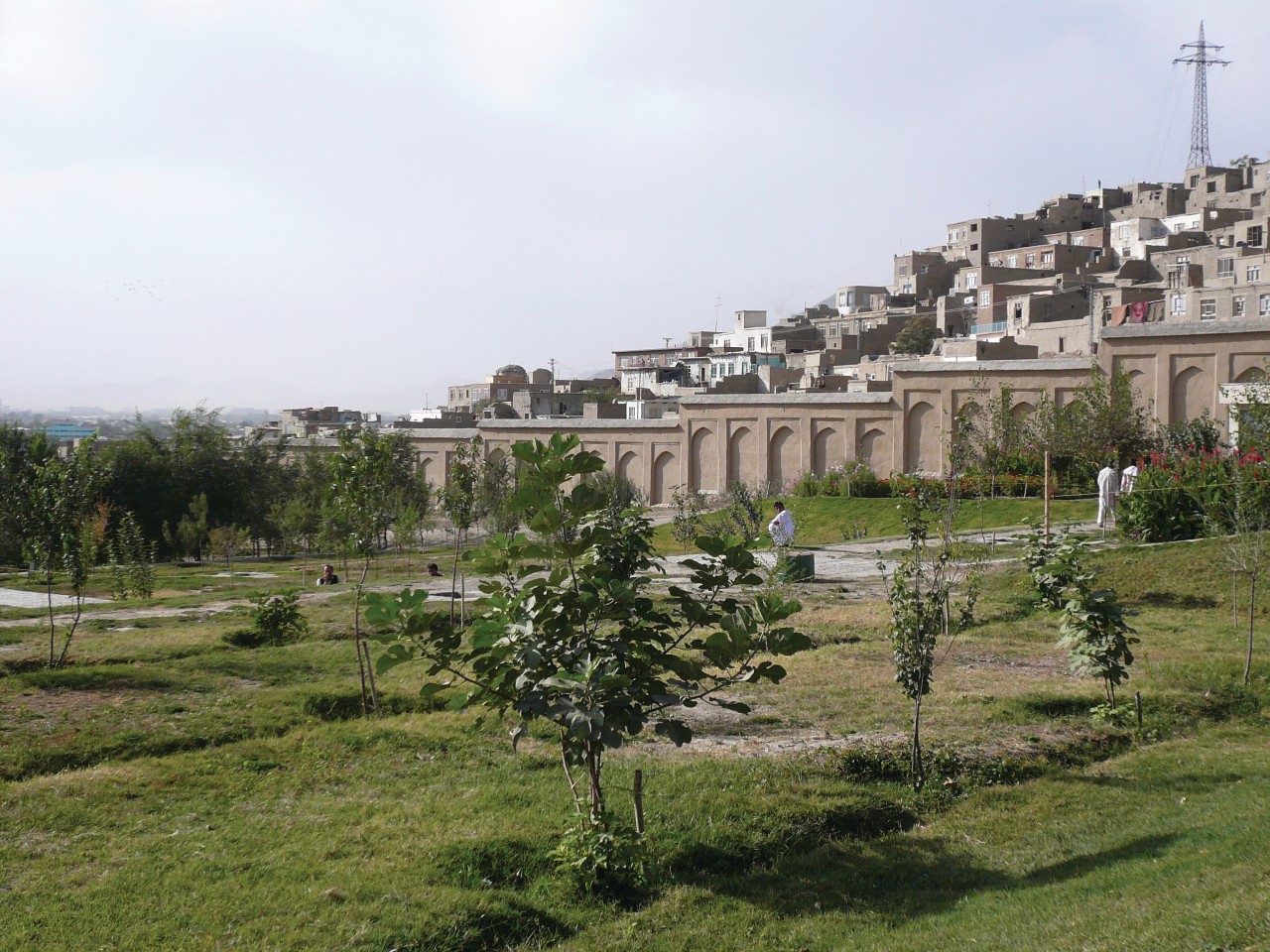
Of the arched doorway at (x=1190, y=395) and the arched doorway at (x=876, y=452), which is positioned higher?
the arched doorway at (x=1190, y=395)

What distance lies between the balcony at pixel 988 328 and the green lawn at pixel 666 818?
4735 cm

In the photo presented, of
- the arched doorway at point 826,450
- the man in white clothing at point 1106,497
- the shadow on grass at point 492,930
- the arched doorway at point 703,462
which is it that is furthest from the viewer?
the arched doorway at point 703,462

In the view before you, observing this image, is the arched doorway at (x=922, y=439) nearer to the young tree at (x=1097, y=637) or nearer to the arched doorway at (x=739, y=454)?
the arched doorway at (x=739, y=454)

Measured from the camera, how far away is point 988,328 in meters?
58.9

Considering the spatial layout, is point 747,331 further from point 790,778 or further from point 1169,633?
point 790,778

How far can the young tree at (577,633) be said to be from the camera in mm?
5895

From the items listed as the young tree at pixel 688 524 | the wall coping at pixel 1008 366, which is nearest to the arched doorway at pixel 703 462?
the young tree at pixel 688 524

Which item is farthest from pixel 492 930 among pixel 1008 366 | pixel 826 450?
pixel 826 450

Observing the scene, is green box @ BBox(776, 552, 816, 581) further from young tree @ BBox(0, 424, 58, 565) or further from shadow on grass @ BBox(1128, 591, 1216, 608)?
young tree @ BBox(0, 424, 58, 565)

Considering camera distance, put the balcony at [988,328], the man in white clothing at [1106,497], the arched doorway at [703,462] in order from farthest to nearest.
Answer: the balcony at [988,328] → the arched doorway at [703,462] → the man in white clothing at [1106,497]

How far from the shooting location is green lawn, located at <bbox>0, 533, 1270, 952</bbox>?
582 centimetres

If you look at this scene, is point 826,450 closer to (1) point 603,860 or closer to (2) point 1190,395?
(2) point 1190,395

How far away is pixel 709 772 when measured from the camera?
844cm

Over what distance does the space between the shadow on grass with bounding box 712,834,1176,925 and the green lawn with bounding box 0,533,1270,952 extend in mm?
24
